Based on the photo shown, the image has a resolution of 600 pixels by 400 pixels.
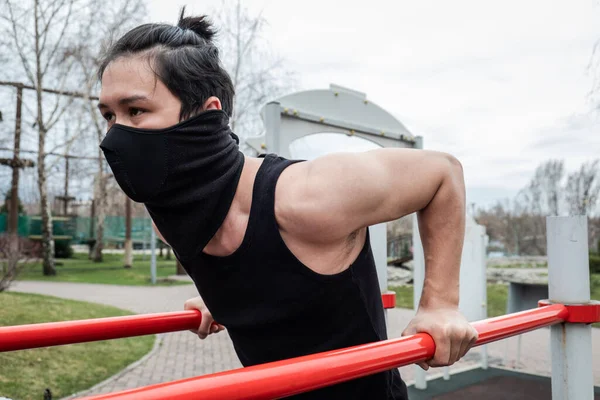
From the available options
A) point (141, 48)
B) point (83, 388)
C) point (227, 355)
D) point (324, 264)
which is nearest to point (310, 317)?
point (324, 264)

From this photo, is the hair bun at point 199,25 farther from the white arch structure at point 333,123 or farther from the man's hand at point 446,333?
the white arch structure at point 333,123

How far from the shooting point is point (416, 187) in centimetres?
101

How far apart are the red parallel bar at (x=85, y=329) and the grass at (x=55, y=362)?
10.7ft

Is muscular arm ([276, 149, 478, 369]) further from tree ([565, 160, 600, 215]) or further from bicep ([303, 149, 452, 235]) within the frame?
tree ([565, 160, 600, 215])

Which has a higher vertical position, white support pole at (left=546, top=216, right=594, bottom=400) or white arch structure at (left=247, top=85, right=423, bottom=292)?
white arch structure at (left=247, top=85, right=423, bottom=292)

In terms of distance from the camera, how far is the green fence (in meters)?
18.1

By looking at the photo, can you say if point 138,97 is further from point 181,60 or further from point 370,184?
point 370,184

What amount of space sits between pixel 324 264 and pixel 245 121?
35.7 feet

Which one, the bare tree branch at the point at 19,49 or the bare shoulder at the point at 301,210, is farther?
the bare tree branch at the point at 19,49

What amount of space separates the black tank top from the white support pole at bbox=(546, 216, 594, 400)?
1.59 feet

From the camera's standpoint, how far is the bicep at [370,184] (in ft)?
3.16

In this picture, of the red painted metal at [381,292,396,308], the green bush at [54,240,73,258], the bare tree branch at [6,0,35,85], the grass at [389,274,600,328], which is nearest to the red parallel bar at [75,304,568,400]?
the red painted metal at [381,292,396,308]

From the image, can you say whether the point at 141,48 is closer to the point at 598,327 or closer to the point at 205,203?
the point at 205,203

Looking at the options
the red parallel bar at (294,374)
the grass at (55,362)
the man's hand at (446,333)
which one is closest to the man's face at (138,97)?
the red parallel bar at (294,374)
